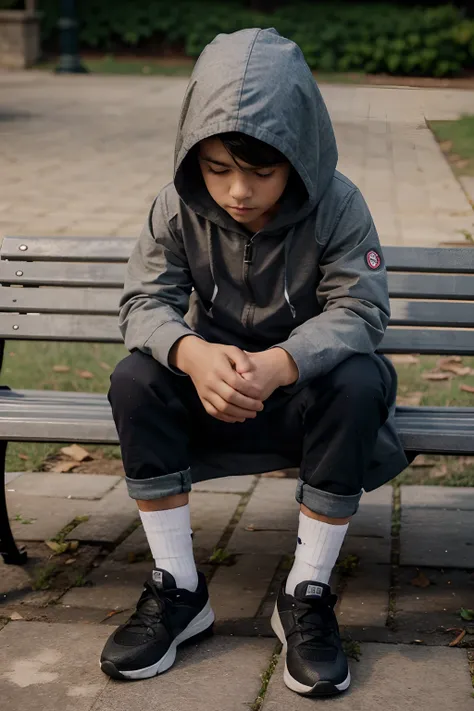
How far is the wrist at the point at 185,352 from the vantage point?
265 centimetres

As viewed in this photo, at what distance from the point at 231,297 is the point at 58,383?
2165mm

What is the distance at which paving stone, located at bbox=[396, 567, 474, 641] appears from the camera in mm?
2885

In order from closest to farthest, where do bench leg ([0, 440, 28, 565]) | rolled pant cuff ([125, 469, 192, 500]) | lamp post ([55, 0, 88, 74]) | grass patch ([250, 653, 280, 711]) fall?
grass patch ([250, 653, 280, 711]) < rolled pant cuff ([125, 469, 192, 500]) < bench leg ([0, 440, 28, 565]) < lamp post ([55, 0, 88, 74])

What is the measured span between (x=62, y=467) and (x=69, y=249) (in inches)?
38.4

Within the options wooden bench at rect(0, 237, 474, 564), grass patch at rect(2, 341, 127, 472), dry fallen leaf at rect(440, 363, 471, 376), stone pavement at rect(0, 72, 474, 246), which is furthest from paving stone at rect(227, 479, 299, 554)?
stone pavement at rect(0, 72, 474, 246)

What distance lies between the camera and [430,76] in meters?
20.9

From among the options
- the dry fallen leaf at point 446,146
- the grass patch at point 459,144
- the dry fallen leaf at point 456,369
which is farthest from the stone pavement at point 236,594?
the dry fallen leaf at point 446,146

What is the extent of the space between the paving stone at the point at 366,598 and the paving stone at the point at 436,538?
0.39ft

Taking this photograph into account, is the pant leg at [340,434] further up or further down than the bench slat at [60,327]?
further up

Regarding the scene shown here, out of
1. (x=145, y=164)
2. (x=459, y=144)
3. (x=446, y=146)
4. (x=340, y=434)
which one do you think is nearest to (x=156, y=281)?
(x=340, y=434)

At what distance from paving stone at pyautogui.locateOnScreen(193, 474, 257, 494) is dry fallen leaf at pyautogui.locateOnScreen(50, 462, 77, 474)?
1.58ft

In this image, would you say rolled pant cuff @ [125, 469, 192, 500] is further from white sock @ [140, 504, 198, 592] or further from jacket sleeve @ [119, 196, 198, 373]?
jacket sleeve @ [119, 196, 198, 373]

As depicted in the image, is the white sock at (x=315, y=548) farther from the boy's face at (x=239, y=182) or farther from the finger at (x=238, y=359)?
the boy's face at (x=239, y=182)

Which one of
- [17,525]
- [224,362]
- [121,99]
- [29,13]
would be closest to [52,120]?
[121,99]
